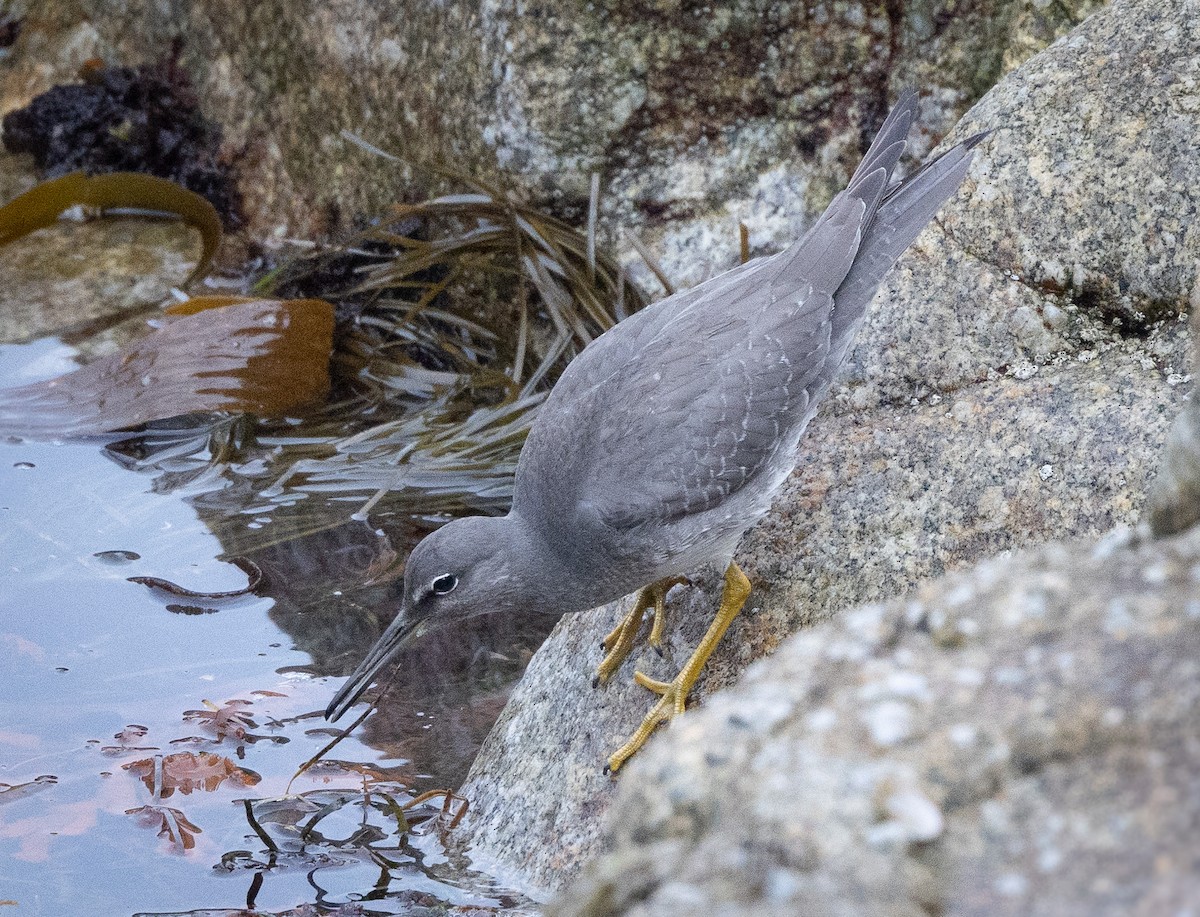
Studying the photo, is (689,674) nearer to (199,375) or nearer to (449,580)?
(449,580)

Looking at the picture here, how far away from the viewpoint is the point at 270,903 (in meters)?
3.13

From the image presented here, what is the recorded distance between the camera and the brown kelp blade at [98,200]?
6438mm

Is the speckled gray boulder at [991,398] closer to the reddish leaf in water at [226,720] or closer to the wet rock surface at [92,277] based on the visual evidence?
the reddish leaf in water at [226,720]

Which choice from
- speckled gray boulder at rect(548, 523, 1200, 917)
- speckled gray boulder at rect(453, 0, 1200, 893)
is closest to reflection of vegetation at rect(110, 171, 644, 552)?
speckled gray boulder at rect(453, 0, 1200, 893)

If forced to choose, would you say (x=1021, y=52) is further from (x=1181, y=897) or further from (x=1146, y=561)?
(x=1181, y=897)

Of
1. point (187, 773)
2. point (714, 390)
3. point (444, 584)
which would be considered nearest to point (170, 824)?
point (187, 773)

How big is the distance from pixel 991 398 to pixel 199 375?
3.37m

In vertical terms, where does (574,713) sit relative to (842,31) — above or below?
below

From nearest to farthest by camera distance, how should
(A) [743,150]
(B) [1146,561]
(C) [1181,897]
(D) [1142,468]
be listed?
1. (C) [1181,897]
2. (B) [1146,561]
3. (D) [1142,468]
4. (A) [743,150]

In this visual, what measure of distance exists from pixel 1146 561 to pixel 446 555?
2349mm

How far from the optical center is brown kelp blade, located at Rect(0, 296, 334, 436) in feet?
17.1

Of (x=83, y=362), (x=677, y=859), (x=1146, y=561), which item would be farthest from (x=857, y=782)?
(x=83, y=362)

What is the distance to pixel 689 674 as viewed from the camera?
136 inches

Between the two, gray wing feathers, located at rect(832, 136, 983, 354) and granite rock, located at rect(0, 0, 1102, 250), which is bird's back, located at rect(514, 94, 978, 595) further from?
granite rock, located at rect(0, 0, 1102, 250)
